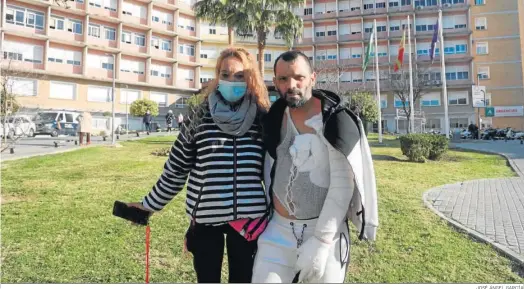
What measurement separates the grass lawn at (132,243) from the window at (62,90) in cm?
2540

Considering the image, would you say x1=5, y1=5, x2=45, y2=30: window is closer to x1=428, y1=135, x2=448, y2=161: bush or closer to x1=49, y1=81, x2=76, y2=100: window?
x1=49, y1=81, x2=76, y2=100: window

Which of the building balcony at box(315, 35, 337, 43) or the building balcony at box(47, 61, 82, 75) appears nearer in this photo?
the building balcony at box(47, 61, 82, 75)

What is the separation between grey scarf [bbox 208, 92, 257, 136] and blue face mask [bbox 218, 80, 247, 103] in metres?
0.03

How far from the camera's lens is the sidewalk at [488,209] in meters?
3.96

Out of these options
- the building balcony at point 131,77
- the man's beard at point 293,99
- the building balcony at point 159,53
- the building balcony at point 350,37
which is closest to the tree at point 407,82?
the building balcony at point 350,37

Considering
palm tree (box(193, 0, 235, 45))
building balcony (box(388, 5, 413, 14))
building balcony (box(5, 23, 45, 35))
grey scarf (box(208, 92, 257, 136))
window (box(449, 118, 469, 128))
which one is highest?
building balcony (box(388, 5, 413, 14))

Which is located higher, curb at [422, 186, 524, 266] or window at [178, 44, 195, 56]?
window at [178, 44, 195, 56]

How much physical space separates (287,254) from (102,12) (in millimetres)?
34493

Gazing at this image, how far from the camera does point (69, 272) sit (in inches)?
124

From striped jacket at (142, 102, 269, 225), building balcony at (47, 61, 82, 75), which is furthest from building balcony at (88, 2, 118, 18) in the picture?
striped jacket at (142, 102, 269, 225)

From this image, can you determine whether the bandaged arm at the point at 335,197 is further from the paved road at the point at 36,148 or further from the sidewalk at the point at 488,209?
the paved road at the point at 36,148

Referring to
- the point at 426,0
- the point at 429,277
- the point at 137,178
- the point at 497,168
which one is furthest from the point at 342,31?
the point at 429,277

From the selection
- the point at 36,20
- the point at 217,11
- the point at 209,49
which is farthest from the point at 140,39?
the point at 217,11

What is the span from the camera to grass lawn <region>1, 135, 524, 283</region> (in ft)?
10.3
